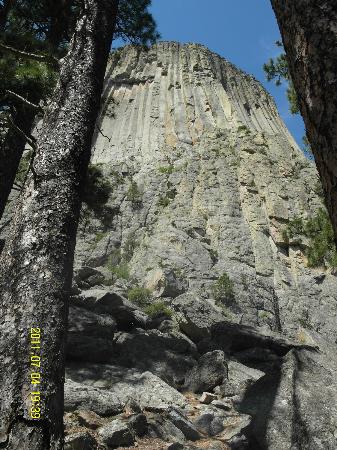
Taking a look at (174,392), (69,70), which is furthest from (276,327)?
(69,70)

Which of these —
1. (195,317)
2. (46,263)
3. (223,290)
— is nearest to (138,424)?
(46,263)

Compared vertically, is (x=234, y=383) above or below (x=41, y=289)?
below

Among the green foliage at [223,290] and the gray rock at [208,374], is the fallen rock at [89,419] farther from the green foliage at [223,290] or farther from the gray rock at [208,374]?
the green foliage at [223,290]

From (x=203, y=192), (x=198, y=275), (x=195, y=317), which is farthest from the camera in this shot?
(x=203, y=192)

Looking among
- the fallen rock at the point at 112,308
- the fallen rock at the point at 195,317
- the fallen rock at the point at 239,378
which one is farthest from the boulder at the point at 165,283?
the fallen rock at the point at 239,378

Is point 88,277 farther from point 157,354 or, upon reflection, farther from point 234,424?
point 234,424

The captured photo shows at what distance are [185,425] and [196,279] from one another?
39.7 feet

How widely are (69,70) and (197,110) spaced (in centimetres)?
→ 2900

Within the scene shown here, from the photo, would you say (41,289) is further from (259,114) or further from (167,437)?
(259,114)

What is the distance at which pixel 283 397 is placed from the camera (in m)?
6.85

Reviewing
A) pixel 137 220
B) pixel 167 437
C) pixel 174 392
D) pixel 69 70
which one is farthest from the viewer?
pixel 137 220

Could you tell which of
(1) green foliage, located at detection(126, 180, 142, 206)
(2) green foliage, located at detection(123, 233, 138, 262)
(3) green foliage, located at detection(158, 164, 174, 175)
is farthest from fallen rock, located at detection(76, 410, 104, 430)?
(3) green foliage, located at detection(158, 164, 174, 175)

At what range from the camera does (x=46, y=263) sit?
11.2ft
